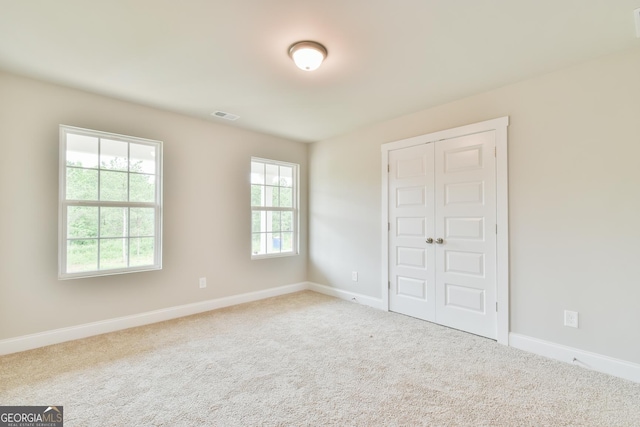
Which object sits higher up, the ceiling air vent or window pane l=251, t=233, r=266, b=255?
the ceiling air vent

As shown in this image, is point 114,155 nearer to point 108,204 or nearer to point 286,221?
point 108,204

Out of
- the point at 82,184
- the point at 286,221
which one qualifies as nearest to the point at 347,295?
the point at 286,221

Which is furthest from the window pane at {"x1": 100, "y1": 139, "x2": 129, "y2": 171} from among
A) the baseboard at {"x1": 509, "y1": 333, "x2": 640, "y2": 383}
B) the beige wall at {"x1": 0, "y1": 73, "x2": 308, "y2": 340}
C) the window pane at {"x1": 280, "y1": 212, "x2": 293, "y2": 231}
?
the baseboard at {"x1": 509, "y1": 333, "x2": 640, "y2": 383}

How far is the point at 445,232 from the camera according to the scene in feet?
10.8

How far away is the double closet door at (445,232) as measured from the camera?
9.83 ft

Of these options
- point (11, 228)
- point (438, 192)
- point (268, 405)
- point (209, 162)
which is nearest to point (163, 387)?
point (268, 405)

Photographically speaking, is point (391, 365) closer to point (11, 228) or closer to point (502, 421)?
point (502, 421)

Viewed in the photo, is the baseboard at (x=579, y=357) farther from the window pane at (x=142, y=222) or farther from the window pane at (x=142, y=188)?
the window pane at (x=142, y=188)

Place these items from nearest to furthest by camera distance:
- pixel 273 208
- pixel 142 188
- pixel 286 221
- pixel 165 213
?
pixel 142 188 → pixel 165 213 → pixel 273 208 → pixel 286 221

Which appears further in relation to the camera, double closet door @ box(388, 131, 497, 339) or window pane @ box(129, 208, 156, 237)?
window pane @ box(129, 208, 156, 237)

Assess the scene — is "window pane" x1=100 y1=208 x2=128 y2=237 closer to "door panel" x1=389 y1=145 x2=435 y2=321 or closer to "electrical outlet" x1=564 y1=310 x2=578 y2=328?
"door panel" x1=389 y1=145 x2=435 y2=321

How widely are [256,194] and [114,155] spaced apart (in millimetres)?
1796

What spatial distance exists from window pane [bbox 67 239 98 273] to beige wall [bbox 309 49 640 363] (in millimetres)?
4053

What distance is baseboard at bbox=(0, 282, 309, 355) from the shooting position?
268 cm
